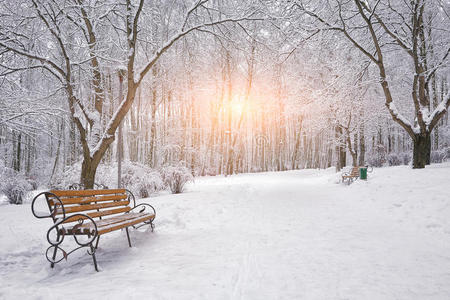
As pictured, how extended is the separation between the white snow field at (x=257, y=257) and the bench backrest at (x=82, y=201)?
0.61 metres

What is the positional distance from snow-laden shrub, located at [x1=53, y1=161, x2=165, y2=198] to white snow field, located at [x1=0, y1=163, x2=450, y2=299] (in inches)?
126

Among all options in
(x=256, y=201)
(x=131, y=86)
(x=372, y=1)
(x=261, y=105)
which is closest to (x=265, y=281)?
(x=256, y=201)

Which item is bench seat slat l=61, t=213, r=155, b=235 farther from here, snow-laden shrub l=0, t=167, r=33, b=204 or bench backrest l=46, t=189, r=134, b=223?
snow-laden shrub l=0, t=167, r=33, b=204

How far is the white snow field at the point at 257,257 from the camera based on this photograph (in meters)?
2.42

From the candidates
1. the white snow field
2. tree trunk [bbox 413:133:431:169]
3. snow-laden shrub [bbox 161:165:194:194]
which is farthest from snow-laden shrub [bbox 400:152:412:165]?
snow-laden shrub [bbox 161:165:194:194]

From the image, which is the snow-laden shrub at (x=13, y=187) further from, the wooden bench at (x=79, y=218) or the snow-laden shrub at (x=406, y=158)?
the snow-laden shrub at (x=406, y=158)

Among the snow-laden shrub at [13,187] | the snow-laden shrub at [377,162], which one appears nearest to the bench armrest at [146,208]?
the snow-laden shrub at [13,187]

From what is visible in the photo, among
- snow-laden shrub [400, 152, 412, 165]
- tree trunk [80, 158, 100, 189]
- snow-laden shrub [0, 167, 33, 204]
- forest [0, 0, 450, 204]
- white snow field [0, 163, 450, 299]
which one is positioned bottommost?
white snow field [0, 163, 450, 299]

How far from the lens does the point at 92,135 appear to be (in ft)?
25.8

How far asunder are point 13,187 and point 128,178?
3.87 meters

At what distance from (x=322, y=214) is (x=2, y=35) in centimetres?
947

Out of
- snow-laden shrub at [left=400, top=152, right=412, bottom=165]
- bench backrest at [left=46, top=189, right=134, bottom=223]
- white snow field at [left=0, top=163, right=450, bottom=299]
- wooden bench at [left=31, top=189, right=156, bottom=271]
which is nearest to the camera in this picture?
white snow field at [left=0, top=163, right=450, bottom=299]

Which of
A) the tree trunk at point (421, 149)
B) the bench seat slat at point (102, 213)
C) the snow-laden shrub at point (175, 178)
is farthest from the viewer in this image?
the snow-laden shrub at point (175, 178)

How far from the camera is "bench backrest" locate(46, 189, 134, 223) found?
320 cm
